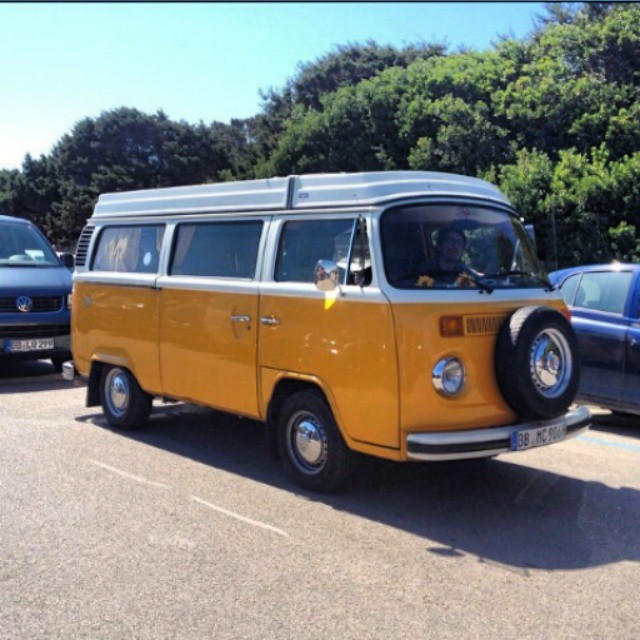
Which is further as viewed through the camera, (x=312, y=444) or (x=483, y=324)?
(x=312, y=444)

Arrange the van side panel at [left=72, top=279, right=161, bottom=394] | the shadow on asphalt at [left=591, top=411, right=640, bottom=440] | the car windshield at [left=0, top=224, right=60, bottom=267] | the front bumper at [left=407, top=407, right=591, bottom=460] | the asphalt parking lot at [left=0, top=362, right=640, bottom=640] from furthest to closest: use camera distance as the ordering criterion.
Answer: the car windshield at [left=0, top=224, right=60, bottom=267], the shadow on asphalt at [left=591, top=411, right=640, bottom=440], the van side panel at [left=72, top=279, right=161, bottom=394], the front bumper at [left=407, top=407, right=591, bottom=460], the asphalt parking lot at [left=0, top=362, right=640, bottom=640]

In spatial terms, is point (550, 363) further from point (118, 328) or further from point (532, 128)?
point (532, 128)

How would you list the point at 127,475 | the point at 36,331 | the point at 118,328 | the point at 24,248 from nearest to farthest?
→ the point at 127,475 < the point at 118,328 < the point at 36,331 < the point at 24,248

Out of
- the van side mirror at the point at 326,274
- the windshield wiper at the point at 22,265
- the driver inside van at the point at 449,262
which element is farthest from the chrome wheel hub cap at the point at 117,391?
the windshield wiper at the point at 22,265

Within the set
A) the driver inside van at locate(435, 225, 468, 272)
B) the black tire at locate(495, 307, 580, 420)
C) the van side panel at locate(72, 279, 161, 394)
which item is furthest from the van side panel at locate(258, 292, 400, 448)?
the van side panel at locate(72, 279, 161, 394)

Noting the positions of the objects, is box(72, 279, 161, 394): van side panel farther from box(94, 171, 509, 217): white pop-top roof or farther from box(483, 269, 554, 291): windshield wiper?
box(483, 269, 554, 291): windshield wiper

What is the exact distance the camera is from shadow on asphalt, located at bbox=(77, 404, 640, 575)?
187 inches

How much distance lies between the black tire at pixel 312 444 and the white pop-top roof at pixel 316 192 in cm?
145

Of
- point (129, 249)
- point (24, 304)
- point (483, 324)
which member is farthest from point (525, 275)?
point (24, 304)

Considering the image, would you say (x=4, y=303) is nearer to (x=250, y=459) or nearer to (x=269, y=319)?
(x=250, y=459)

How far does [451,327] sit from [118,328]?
3866 mm

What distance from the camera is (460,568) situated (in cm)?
448

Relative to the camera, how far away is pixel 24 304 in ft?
36.0

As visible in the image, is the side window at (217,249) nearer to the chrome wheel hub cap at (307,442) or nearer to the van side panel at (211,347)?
the van side panel at (211,347)
